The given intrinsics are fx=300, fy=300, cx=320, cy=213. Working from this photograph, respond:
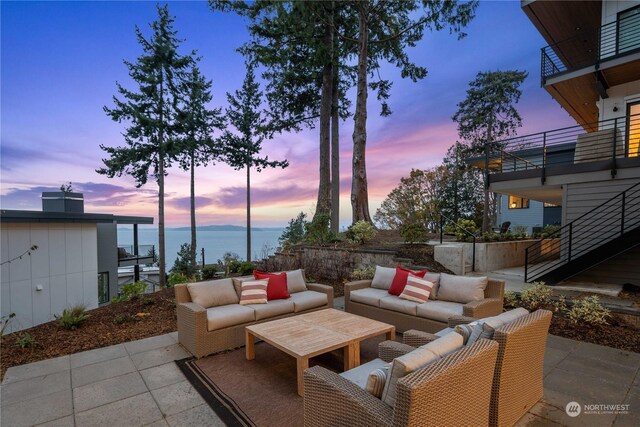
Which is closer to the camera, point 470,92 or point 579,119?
point 579,119

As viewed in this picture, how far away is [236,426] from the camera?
239 cm

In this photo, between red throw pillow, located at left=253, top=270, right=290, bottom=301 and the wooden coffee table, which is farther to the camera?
red throw pillow, located at left=253, top=270, right=290, bottom=301

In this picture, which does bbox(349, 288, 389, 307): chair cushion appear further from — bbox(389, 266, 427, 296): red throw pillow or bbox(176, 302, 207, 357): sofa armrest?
bbox(176, 302, 207, 357): sofa armrest

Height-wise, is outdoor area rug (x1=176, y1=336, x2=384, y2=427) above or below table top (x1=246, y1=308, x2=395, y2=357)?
below

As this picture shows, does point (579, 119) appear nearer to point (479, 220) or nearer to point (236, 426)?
point (479, 220)

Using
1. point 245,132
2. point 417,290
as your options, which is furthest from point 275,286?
point 245,132

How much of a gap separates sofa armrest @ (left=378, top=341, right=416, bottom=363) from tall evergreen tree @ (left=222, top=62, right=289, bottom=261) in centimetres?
1482

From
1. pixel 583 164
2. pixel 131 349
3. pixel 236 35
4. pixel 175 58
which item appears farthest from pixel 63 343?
pixel 175 58

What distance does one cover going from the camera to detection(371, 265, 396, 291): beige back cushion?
16.9 ft

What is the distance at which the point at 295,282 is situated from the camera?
16.9ft

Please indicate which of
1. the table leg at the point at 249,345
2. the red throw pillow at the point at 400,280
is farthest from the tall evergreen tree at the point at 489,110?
the table leg at the point at 249,345

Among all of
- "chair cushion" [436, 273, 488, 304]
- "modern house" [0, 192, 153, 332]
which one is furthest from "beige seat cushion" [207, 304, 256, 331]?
"modern house" [0, 192, 153, 332]

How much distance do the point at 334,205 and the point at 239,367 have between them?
899 cm

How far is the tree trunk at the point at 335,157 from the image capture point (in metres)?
12.0
